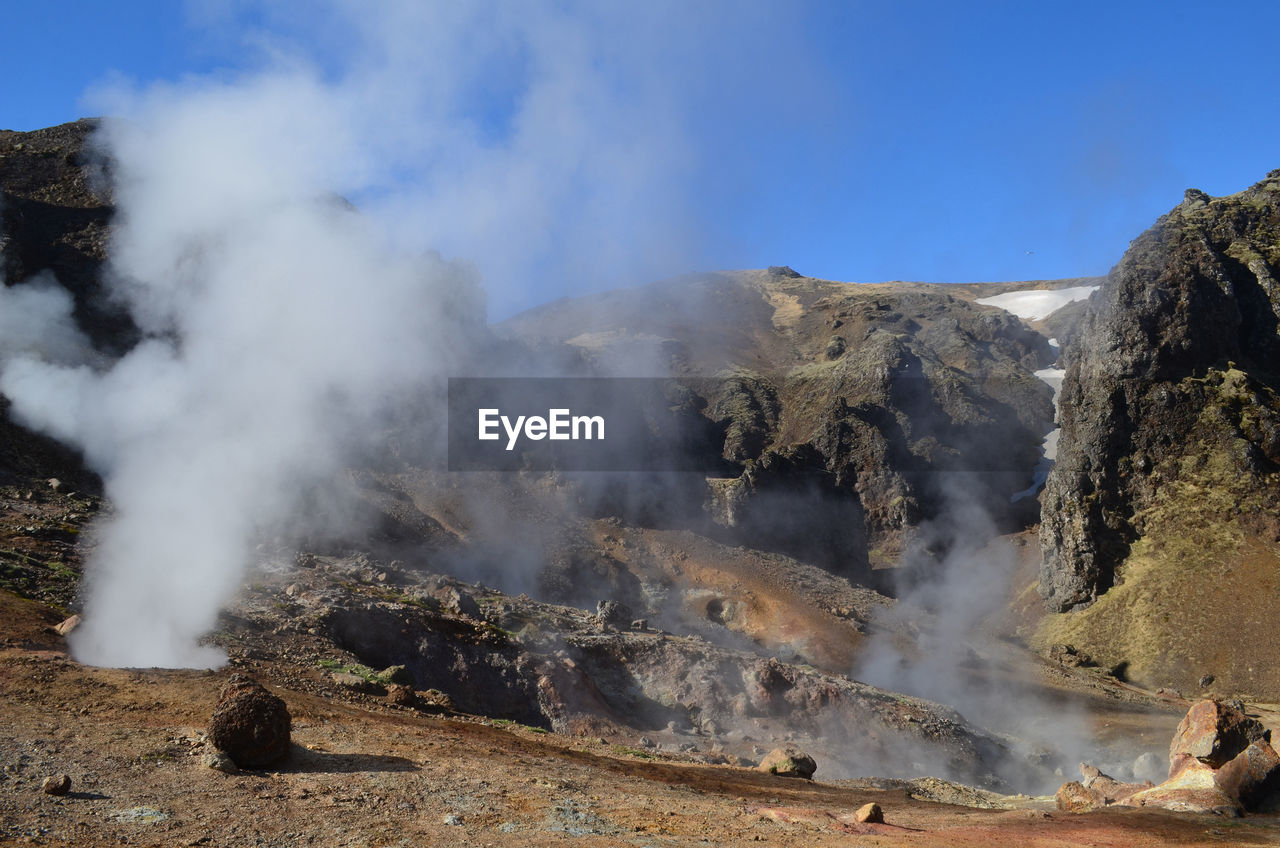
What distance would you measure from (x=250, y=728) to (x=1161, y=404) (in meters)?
56.8

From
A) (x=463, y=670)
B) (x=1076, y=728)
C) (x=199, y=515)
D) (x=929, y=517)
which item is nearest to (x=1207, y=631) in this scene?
(x=1076, y=728)

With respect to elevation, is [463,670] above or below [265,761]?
below

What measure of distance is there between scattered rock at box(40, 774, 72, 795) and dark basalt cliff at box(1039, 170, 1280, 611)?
53.4m

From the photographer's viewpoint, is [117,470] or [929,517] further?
[929,517]

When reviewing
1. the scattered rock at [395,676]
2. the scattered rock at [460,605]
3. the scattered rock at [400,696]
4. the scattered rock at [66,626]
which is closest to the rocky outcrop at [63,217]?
the scattered rock at [460,605]

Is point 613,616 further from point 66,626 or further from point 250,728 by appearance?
point 250,728

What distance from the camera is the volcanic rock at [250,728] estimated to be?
12.2 metres

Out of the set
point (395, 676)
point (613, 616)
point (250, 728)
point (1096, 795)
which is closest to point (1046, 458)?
point (613, 616)

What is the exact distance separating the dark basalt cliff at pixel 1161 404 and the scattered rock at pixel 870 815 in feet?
142

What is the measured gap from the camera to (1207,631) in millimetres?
42406

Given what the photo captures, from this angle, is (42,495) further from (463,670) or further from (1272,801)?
(1272,801)

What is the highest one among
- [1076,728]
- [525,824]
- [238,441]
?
[238,441]

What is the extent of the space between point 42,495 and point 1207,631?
53713 mm

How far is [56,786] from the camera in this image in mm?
10039
